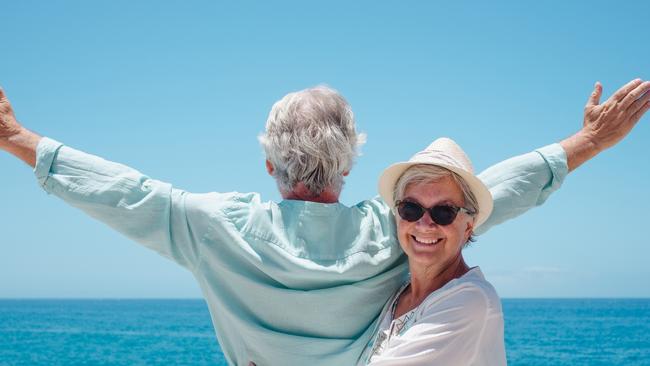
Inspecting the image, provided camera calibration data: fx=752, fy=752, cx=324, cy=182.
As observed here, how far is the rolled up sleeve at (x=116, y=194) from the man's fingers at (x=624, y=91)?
1605 millimetres

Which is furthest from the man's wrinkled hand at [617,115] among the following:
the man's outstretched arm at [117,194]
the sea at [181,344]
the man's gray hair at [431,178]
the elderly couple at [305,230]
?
the sea at [181,344]

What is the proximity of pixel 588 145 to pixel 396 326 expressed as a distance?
1074 mm

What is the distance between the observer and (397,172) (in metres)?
2.41

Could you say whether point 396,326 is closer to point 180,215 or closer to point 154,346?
point 180,215

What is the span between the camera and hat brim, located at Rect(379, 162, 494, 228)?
89.7 inches

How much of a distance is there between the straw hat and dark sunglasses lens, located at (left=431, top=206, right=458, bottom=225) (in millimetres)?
99

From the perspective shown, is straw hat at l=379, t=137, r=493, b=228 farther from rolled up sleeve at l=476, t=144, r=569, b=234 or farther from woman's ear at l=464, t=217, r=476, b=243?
rolled up sleeve at l=476, t=144, r=569, b=234

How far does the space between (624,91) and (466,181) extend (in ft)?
2.86

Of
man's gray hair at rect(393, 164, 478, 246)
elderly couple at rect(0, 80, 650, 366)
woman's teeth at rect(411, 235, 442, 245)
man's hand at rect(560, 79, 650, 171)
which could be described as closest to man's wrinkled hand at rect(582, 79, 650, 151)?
man's hand at rect(560, 79, 650, 171)

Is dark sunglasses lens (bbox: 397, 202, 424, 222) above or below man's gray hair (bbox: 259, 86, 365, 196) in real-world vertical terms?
below

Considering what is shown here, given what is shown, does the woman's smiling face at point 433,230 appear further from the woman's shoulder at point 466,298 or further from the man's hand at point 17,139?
the man's hand at point 17,139

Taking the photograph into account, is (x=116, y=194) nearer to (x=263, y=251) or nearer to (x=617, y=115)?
(x=263, y=251)

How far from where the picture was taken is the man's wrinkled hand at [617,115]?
2.78 metres

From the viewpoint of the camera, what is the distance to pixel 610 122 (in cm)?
280
